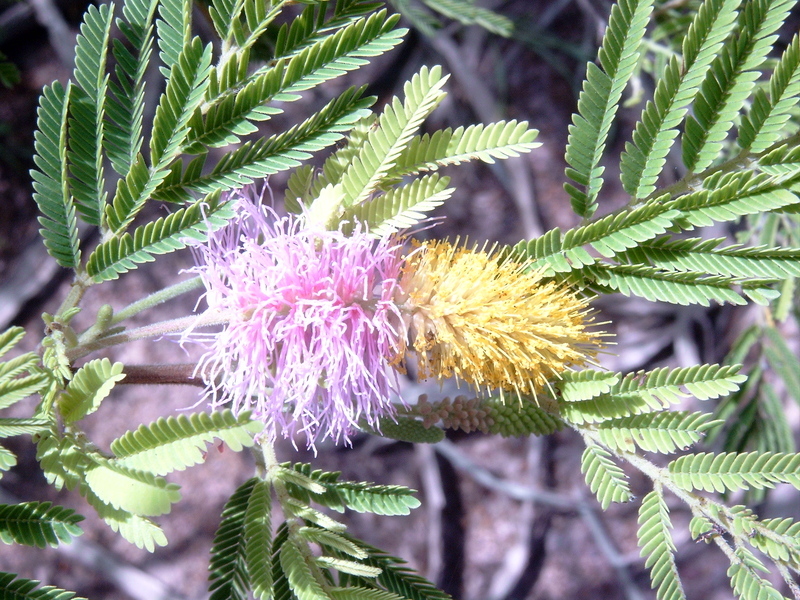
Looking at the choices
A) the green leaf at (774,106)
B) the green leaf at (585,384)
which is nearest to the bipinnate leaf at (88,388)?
the green leaf at (585,384)

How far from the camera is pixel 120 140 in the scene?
3.73 ft

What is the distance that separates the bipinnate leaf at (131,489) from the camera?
0.82 meters

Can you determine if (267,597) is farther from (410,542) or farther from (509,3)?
(509,3)

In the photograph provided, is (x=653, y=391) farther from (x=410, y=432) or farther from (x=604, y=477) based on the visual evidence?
(x=410, y=432)

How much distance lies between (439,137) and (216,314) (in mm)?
557

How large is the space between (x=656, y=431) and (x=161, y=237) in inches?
41.1

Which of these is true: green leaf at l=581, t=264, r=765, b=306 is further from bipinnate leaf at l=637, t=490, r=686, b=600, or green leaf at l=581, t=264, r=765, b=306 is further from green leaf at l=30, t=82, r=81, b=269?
green leaf at l=30, t=82, r=81, b=269

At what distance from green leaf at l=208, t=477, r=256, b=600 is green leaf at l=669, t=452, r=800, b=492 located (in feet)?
2.91

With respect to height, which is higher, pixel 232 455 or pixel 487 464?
pixel 232 455

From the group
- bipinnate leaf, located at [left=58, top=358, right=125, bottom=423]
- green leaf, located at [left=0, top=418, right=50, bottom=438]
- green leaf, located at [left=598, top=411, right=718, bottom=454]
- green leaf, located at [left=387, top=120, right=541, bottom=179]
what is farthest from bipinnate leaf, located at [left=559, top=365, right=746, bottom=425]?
green leaf, located at [left=0, top=418, right=50, bottom=438]

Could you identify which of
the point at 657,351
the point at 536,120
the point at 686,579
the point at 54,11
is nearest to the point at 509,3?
the point at 536,120

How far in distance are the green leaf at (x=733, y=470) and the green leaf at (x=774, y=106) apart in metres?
0.59

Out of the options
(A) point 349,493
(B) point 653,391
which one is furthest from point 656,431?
(A) point 349,493

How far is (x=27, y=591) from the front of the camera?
1044mm
